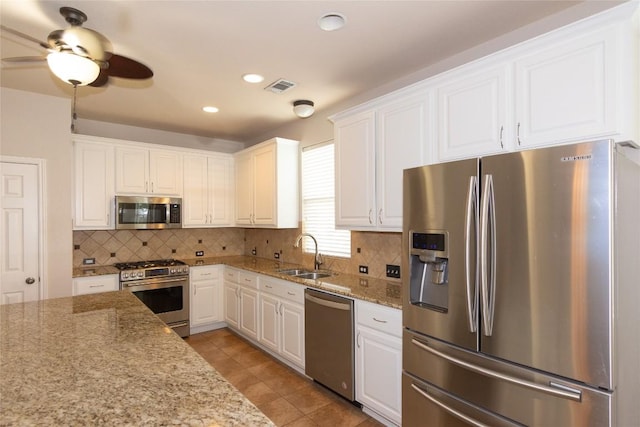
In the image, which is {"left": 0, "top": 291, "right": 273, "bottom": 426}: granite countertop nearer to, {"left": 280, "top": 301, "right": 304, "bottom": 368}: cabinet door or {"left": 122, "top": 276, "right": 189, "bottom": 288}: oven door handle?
{"left": 280, "top": 301, "right": 304, "bottom": 368}: cabinet door

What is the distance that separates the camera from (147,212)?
404 centimetres

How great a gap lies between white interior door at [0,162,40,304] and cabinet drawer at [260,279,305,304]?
215 centimetres

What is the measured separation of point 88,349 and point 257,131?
3.72m

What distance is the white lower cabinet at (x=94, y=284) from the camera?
347 centimetres

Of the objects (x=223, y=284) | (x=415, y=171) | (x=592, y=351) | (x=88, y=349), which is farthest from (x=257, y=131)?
(x=592, y=351)

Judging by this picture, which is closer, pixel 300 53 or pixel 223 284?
pixel 300 53

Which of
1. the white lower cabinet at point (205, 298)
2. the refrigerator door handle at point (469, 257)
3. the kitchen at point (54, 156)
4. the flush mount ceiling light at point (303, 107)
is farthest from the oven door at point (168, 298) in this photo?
the refrigerator door handle at point (469, 257)

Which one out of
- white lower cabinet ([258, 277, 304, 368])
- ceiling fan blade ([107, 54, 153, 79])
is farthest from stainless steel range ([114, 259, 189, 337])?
ceiling fan blade ([107, 54, 153, 79])

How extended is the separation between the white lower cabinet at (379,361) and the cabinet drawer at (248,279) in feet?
5.28

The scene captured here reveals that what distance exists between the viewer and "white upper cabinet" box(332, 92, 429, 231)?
2.35 m

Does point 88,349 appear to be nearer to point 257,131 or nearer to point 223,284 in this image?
point 223,284

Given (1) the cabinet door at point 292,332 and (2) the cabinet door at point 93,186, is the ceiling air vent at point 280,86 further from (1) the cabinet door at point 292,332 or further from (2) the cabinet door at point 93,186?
(2) the cabinet door at point 93,186

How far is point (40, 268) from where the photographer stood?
3.21 metres

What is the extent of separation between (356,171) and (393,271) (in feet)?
3.07
